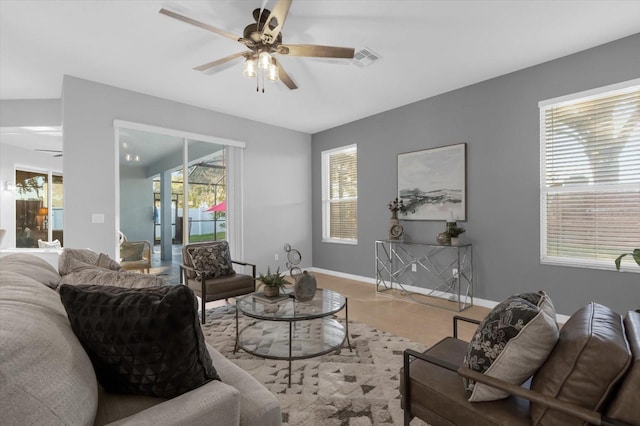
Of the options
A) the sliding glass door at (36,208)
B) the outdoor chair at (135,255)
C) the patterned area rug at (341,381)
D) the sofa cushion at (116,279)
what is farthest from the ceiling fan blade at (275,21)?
the sliding glass door at (36,208)

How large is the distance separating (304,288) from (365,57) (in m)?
2.48

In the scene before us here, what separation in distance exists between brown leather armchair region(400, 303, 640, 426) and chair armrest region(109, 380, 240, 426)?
87 cm

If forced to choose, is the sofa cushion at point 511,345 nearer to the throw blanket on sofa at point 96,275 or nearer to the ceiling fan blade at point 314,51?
the throw blanket on sofa at point 96,275

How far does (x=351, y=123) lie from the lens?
5.75 meters

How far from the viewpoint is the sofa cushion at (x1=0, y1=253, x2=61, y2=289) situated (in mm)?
1634

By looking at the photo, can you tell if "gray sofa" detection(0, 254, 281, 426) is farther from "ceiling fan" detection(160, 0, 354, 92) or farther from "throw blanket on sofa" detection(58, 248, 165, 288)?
"ceiling fan" detection(160, 0, 354, 92)

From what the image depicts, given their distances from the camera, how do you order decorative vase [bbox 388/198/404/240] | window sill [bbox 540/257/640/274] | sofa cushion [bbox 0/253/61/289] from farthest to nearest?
decorative vase [bbox 388/198/404/240], window sill [bbox 540/257/640/274], sofa cushion [bbox 0/253/61/289]

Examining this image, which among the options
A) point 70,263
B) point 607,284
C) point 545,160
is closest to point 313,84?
point 545,160

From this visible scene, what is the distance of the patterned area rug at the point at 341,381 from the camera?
1.88 metres

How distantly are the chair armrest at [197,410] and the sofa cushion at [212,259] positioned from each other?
8.84 feet

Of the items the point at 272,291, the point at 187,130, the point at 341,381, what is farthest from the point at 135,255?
the point at 341,381

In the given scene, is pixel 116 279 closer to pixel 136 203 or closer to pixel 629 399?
pixel 629 399

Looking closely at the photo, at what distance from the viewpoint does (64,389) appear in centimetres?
86

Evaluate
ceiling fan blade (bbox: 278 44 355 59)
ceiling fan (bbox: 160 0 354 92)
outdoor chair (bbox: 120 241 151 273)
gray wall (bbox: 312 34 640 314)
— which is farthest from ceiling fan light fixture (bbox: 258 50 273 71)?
outdoor chair (bbox: 120 241 151 273)
